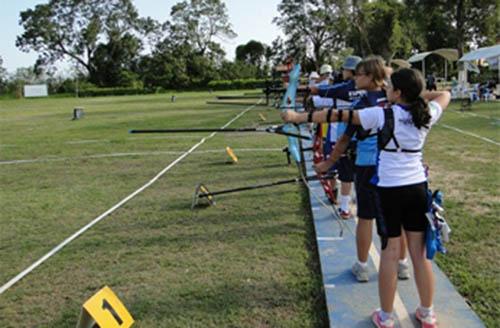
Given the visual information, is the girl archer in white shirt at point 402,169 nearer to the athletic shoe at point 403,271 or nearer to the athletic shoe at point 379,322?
the athletic shoe at point 379,322

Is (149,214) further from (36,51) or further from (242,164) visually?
(36,51)

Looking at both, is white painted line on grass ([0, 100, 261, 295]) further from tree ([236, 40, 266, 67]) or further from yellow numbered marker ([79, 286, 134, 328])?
tree ([236, 40, 266, 67])

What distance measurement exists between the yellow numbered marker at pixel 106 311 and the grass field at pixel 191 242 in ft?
1.19

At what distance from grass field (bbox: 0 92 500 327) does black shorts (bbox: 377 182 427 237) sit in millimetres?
964

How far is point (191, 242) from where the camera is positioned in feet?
17.5

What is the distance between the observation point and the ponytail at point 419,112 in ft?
9.59

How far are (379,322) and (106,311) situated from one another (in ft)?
5.89

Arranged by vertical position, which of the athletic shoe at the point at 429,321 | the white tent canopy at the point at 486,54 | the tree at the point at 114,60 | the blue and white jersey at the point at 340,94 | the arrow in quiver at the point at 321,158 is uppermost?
the tree at the point at 114,60

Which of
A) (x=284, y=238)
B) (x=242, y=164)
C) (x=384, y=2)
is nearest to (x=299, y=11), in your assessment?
(x=384, y=2)

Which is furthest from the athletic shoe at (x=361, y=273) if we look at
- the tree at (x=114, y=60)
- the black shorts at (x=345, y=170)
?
the tree at (x=114, y=60)

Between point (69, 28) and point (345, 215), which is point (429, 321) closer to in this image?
point (345, 215)

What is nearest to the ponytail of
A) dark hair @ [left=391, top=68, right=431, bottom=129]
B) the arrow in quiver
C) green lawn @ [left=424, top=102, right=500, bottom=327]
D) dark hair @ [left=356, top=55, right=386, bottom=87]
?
dark hair @ [left=391, top=68, right=431, bottom=129]

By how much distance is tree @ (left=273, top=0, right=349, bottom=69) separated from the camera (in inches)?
2719

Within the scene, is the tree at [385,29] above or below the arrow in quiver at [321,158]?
above
